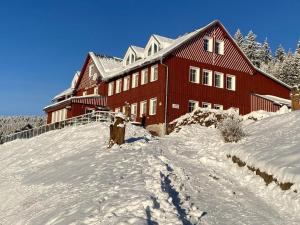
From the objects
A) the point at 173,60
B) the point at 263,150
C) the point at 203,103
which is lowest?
the point at 263,150

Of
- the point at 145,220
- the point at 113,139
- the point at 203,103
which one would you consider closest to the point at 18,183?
the point at 113,139

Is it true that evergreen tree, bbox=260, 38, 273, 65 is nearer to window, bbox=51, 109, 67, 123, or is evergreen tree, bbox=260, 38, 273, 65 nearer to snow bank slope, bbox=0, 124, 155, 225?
window, bbox=51, 109, 67, 123

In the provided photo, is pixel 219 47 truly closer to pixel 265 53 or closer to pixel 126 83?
pixel 126 83

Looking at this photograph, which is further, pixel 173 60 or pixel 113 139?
pixel 173 60

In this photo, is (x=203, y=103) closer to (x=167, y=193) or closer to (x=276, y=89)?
(x=276, y=89)

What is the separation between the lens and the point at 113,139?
22172 mm

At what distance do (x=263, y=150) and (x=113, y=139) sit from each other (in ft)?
24.2

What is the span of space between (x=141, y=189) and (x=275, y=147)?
322 inches

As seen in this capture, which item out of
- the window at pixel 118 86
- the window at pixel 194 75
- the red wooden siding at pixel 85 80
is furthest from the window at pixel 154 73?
the red wooden siding at pixel 85 80

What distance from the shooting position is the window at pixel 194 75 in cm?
3791

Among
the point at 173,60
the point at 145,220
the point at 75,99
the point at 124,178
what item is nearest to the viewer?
the point at 145,220

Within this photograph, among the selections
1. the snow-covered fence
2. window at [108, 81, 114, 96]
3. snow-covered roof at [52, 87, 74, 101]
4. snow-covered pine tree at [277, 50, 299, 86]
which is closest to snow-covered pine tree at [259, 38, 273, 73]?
snow-covered pine tree at [277, 50, 299, 86]

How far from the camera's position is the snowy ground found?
39.4 ft

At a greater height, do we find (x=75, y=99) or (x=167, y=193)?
(x=75, y=99)
